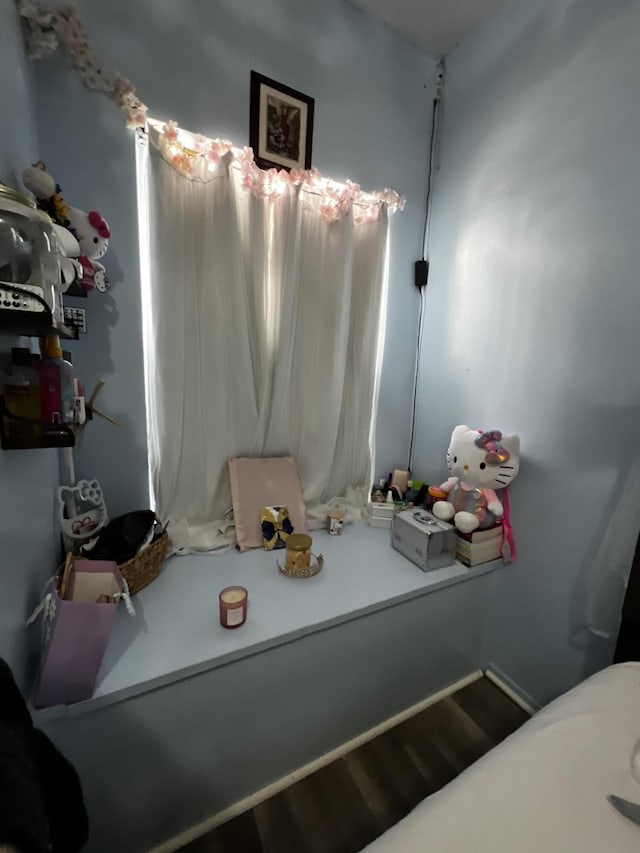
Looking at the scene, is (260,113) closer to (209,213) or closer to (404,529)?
(209,213)

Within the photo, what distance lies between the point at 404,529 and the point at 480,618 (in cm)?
51

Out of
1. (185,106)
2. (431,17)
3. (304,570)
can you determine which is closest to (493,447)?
(304,570)

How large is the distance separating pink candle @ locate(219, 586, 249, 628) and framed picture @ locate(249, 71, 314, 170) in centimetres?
146

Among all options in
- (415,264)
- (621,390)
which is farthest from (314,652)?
(415,264)

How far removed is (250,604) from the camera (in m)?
1.11

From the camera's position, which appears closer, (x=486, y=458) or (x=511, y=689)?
(x=486, y=458)

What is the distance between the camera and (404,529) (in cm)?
142

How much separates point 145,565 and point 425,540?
0.97 metres

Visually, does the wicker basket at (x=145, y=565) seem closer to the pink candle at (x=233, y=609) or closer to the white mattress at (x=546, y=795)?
the pink candle at (x=233, y=609)

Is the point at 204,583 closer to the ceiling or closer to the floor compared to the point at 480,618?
closer to the ceiling

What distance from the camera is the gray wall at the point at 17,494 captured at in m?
0.67

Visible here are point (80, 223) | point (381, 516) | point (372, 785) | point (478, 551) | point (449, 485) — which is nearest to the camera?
point (80, 223)

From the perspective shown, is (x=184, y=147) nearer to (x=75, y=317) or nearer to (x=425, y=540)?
(x=75, y=317)

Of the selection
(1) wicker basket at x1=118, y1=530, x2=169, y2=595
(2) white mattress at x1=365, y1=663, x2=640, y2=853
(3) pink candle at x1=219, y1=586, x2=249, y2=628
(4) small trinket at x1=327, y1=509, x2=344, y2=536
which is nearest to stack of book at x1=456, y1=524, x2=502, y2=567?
(4) small trinket at x1=327, y1=509, x2=344, y2=536
